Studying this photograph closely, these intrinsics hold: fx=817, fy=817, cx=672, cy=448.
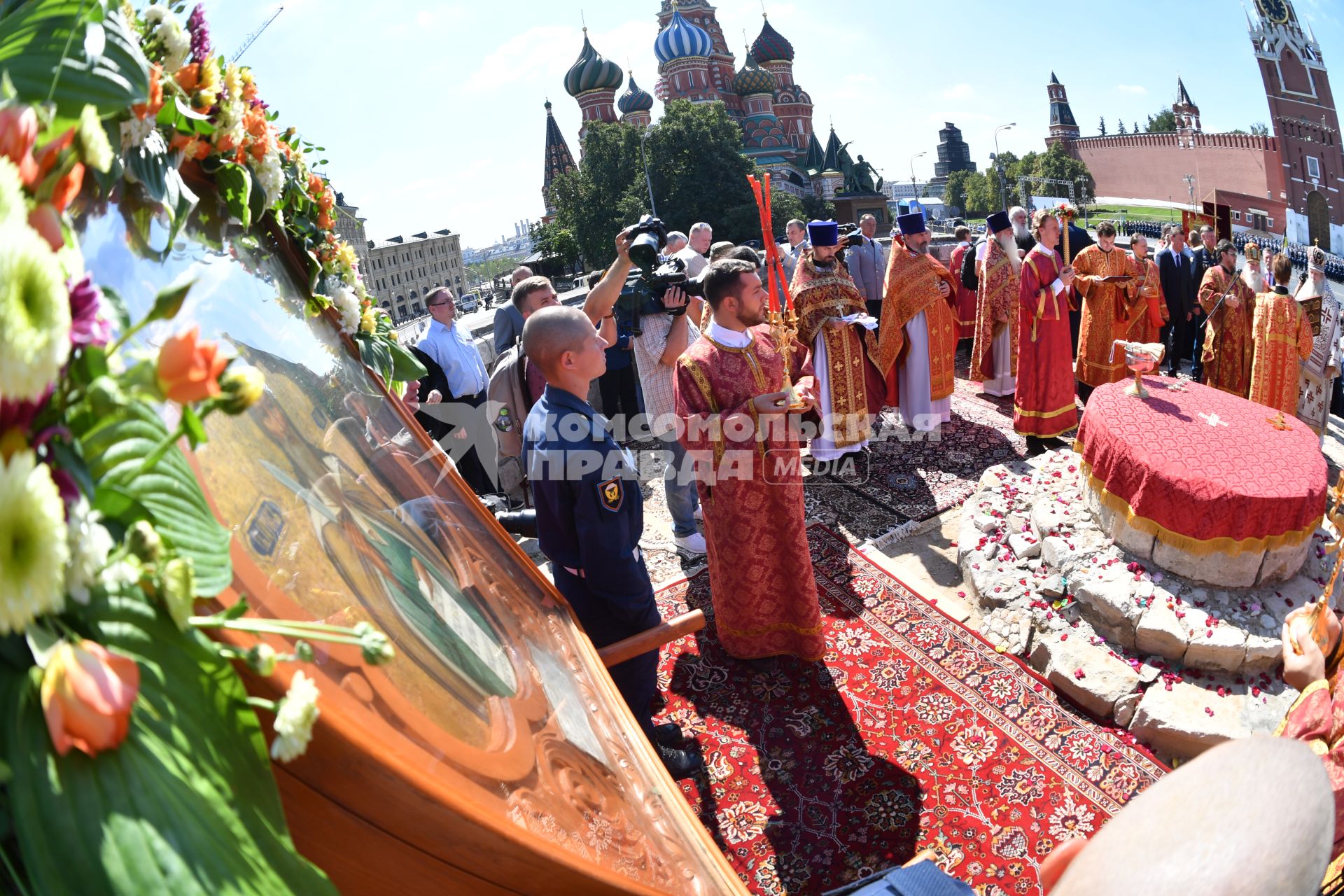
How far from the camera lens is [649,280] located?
4.65 meters

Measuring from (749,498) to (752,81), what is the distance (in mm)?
54094

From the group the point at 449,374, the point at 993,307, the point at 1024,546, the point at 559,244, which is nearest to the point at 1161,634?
the point at 1024,546

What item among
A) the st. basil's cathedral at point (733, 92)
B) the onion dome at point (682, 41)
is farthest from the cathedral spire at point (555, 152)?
the onion dome at point (682, 41)

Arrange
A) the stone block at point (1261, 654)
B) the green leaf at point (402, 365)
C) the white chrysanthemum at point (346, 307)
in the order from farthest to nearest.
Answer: the stone block at point (1261, 654), the green leaf at point (402, 365), the white chrysanthemum at point (346, 307)

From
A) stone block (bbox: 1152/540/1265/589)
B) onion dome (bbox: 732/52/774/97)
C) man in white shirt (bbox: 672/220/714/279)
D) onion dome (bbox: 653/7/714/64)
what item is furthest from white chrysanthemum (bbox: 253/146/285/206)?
onion dome (bbox: 732/52/774/97)

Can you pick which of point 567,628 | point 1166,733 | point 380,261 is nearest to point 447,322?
point 567,628

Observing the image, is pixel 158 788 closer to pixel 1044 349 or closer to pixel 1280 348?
pixel 1044 349

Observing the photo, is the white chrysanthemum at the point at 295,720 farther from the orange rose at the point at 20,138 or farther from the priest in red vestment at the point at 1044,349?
the priest in red vestment at the point at 1044,349

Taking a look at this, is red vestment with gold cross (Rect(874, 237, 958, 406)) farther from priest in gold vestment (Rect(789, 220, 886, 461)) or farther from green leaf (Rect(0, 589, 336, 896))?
green leaf (Rect(0, 589, 336, 896))

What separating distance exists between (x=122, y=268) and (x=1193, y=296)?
10.5m

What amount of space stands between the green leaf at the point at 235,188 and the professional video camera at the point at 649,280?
3.18 meters

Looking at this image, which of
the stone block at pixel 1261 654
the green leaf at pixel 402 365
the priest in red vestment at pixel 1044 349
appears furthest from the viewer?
the priest in red vestment at pixel 1044 349

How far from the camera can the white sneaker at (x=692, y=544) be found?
521 centimetres

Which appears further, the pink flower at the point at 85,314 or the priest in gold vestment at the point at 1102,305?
the priest in gold vestment at the point at 1102,305
